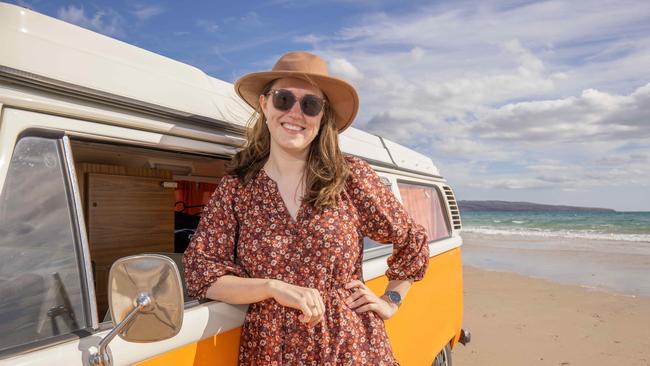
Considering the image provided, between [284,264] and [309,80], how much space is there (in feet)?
2.52

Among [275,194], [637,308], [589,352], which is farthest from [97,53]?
[637,308]

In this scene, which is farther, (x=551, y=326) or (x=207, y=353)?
(x=551, y=326)

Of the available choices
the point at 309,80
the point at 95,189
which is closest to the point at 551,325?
the point at 309,80

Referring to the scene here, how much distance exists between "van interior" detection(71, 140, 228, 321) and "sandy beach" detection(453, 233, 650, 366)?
4.80 m

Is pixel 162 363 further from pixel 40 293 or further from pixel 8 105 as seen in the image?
pixel 8 105

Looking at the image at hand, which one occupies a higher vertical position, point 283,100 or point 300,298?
point 283,100

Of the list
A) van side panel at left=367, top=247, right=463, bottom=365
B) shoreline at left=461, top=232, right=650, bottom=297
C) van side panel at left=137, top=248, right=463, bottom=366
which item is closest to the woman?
van side panel at left=137, top=248, right=463, bottom=366

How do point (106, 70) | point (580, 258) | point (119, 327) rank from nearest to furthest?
point (119, 327) → point (106, 70) → point (580, 258)

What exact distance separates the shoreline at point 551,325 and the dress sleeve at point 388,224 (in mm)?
4720

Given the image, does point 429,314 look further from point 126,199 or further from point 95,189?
point 95,189

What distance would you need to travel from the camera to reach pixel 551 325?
29.5 feet

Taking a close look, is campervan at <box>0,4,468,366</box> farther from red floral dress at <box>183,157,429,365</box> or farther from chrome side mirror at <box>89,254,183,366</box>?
red floral dress at <box>183,157,429,365</box>

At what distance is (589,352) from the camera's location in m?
7.39

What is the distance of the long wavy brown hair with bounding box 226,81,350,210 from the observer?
2217mm
